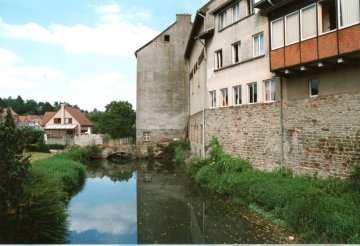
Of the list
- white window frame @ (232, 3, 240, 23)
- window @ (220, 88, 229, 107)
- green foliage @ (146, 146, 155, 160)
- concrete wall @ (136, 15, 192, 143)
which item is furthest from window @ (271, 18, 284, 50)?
concrete wall @ (136, 15, 192, 143)

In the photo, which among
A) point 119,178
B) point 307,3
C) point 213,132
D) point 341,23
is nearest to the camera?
point 341,23

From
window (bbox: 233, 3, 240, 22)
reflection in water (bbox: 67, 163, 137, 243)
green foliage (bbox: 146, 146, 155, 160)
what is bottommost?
reflection in water (bbox: 67, 163, 137, 243)

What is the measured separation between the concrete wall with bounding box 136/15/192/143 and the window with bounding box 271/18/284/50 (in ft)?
66.7

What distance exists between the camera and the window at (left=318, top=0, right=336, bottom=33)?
12.2m

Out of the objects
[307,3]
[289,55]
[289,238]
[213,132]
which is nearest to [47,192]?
[289,238]

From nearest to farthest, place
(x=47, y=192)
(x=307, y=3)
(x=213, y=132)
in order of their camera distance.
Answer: (x=47, y=192) → (x=307, y=3) → (x=213, y=132)

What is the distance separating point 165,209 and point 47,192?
17.9 ft

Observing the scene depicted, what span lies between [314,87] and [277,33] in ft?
10.0

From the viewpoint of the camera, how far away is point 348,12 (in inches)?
439

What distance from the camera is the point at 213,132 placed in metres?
20.3

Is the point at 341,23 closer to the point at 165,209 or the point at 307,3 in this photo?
the point at 307,3

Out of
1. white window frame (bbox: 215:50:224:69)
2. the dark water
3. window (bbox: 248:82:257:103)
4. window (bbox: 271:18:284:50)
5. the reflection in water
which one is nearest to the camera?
the dark water

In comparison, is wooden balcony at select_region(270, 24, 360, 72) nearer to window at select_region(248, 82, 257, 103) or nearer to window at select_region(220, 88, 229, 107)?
window at select_region(248, 82, 257, 103)

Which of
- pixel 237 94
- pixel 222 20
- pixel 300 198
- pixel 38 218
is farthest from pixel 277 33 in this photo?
pixel 38 218
